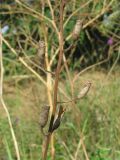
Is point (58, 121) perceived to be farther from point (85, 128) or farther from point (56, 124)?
point (85, 128)

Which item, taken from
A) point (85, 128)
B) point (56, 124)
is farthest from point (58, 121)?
point (85, 128)

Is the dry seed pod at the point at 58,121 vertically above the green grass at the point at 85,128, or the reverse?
the dry seed pod at the point at 58,121

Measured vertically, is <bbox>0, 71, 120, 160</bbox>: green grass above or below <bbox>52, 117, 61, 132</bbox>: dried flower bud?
below

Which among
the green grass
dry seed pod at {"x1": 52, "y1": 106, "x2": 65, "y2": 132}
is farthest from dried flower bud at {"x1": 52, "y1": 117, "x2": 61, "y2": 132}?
the green grass

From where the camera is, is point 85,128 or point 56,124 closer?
point 56,124

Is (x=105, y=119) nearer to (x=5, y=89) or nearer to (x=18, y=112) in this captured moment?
(x=18, y=112)

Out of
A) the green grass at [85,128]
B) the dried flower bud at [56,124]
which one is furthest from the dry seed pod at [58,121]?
the green grass at [85,128]

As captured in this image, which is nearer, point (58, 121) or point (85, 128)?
point (58, 121)

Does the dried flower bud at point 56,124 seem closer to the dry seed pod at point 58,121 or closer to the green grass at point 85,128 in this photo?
the dry seed pod at point 58,121

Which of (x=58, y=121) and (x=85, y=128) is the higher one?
(x=58, y=121)

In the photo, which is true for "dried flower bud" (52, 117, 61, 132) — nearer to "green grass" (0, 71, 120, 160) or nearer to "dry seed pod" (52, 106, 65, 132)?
"dry seed pod" (52, 106, 65, 132)

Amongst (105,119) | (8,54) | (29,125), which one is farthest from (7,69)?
(105,119)
